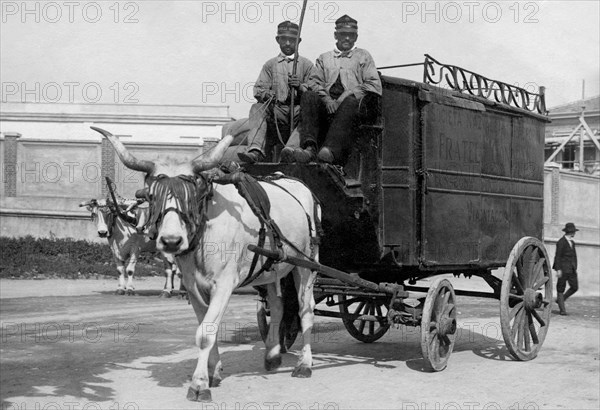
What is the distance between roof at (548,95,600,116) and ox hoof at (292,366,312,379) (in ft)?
142

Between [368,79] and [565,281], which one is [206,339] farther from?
[565,281]

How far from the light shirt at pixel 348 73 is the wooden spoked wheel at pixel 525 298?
283 cm

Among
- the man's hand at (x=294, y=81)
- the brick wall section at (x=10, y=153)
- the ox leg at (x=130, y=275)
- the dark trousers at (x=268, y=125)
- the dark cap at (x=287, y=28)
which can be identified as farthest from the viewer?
the brick wall section at (x=10, y=153)

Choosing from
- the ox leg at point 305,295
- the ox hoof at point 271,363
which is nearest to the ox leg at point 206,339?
the ox hoof at point 271,363

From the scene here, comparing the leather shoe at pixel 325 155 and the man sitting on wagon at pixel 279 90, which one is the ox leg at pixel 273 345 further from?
the man sitting on wagon at pixel 279 90

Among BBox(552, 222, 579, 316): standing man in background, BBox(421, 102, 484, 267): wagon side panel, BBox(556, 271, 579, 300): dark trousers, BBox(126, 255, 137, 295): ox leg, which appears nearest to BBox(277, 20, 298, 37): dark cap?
BBox(421, 102, 484, 267): wagon side panel

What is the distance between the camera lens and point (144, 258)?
26016 mm

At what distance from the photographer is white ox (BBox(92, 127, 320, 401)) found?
6.52 metres

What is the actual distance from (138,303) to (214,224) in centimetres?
1036

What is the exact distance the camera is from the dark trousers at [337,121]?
27.5 ft

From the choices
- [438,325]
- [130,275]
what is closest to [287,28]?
[438,325]

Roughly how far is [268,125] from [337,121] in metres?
1.07

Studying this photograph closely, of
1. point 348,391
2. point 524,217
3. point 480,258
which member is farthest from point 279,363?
point 524,217

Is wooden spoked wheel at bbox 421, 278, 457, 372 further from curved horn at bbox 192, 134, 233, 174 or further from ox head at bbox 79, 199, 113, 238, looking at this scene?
ox head at bbox 79, 199, 113, 238
